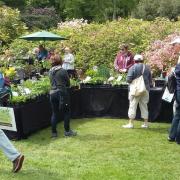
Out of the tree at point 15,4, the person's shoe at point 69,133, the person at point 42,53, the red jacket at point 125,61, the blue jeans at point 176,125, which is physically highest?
the tree at point 15,4

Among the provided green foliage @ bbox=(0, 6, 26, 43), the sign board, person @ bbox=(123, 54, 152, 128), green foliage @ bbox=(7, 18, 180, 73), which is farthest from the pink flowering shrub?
green foliage @ bbox=(0, 6, 26, 43)

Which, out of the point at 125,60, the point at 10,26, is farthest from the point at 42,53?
the point at 10,26

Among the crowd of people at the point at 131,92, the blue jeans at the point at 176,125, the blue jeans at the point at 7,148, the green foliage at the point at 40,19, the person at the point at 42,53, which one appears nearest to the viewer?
the blue jeans at the point at 7,148

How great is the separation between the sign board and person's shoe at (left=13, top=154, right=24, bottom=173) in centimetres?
208

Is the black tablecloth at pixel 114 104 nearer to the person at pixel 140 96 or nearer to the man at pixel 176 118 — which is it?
the person at pixel 140 96

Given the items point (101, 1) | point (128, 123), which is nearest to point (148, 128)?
point (128, 123)

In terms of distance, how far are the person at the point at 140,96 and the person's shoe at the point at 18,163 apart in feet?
11.7

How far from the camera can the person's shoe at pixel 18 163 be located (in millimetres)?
6649

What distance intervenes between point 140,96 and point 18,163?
3.80 metres

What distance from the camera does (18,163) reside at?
6.67 metres

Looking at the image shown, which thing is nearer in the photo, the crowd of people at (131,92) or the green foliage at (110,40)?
the crowd of people at (131,92)

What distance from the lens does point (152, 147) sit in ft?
27.1

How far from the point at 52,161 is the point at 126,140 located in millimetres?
1883

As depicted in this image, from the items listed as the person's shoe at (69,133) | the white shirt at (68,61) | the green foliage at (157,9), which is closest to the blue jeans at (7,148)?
the person's shoe at (69,133)
